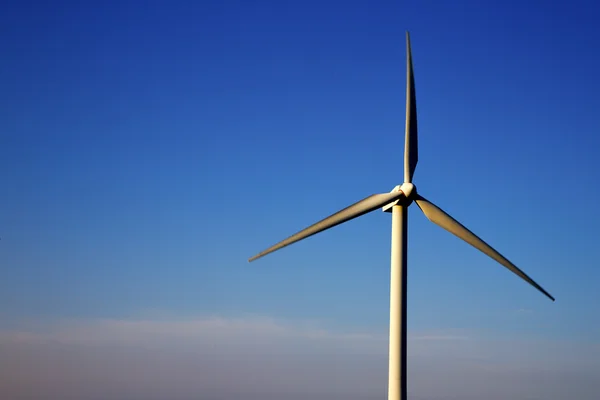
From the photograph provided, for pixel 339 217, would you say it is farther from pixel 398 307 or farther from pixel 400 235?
pixel 398 307

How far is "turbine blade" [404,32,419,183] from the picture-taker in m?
44.8

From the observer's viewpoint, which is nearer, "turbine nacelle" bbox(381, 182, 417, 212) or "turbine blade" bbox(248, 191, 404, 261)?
"turbine nacelle" bbox(381, 182, 417, 212)

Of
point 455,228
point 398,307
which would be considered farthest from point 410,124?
point 398,307

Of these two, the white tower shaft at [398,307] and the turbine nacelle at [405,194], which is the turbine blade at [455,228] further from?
the white tower shaft at [398,307]

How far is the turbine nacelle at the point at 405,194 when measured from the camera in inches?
1639

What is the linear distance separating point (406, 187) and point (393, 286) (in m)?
6.11

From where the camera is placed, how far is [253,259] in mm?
42656

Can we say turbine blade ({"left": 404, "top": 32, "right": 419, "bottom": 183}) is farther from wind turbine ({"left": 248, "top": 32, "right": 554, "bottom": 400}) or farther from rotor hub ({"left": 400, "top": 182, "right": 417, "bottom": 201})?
rotor hub ({"left": 400, "top": 182, "right": 417, "bottom": 201})

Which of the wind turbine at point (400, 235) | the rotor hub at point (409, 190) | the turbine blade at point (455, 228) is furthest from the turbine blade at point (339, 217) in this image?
the turbine blade at point (455, 228)

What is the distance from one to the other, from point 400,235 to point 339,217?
3.98 meters

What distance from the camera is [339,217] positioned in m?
42.8

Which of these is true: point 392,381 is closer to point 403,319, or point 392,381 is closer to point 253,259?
point 403,319

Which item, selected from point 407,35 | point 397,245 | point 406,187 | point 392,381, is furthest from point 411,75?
point 392,381

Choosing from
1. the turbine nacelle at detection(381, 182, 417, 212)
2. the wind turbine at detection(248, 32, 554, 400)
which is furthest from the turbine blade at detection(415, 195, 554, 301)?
the turbine nacelle at detection(381, 182, 417, 212)
